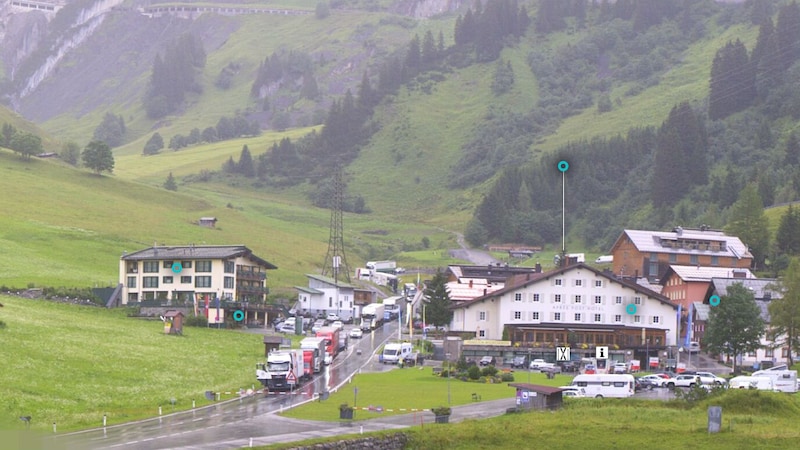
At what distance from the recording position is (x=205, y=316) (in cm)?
12362

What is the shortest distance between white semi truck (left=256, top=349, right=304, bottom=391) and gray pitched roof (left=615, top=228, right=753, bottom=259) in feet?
303

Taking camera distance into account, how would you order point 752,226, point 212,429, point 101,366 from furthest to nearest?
point 752,226 → point 101,366 → point 212,429

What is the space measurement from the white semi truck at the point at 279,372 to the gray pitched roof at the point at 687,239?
9221cm

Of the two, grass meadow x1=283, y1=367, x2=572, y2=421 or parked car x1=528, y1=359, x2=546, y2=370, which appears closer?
grass meadow x1=283, y1=367, x2=572, y2=421

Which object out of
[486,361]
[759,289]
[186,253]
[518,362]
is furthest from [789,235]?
[186,253]

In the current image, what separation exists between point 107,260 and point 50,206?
41739 mm

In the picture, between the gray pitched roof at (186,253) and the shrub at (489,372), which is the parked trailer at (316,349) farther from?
the gray pitched roof at (186,253)

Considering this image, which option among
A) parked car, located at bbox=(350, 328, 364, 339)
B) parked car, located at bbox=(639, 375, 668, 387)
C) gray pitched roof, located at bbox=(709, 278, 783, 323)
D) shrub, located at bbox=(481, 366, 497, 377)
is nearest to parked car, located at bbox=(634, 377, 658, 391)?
parked car, located at bbox=(639, 375, 668, 387)

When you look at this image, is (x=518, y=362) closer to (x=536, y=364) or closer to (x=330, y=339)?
(x=536, y=364)

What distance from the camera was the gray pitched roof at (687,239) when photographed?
165 metres

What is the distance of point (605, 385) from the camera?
260ft

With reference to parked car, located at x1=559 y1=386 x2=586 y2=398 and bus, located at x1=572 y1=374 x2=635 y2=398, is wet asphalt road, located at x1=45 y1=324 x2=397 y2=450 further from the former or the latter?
bus, located at x1=572 y1=374 x2=635 y2=398

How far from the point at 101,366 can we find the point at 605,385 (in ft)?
94.4

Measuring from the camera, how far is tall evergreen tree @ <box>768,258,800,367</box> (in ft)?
348
